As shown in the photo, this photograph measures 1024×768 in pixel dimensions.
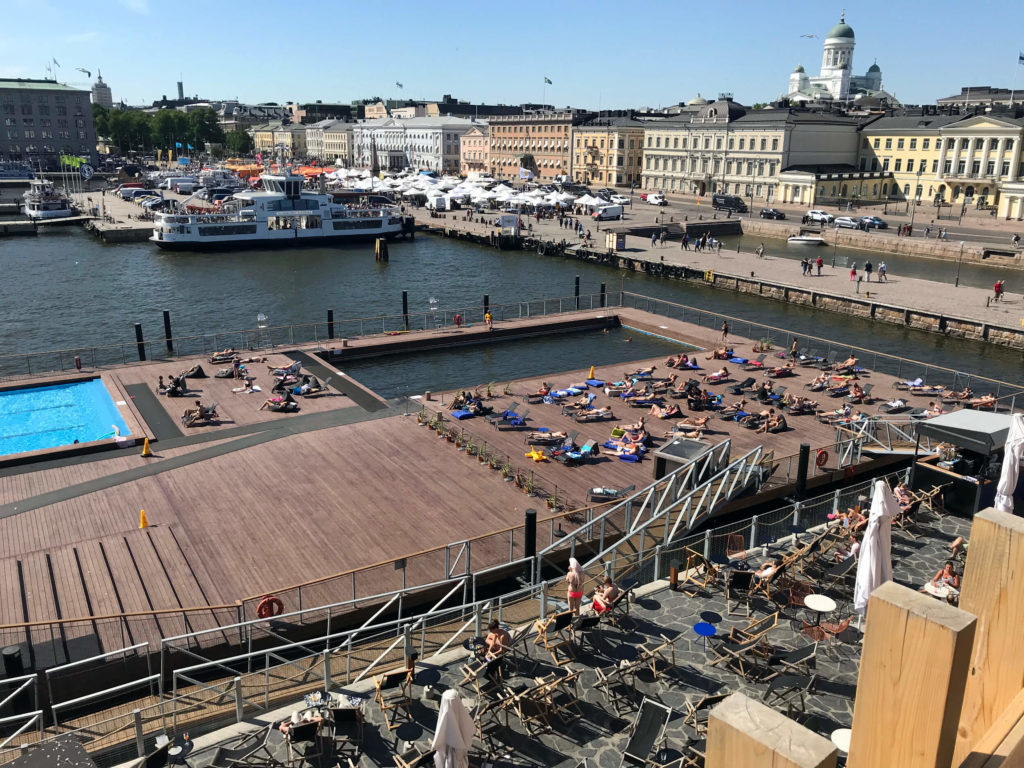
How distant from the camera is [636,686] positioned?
1138 cm

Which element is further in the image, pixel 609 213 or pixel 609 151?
pixel 609 151

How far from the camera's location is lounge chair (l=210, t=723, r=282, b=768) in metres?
10.0

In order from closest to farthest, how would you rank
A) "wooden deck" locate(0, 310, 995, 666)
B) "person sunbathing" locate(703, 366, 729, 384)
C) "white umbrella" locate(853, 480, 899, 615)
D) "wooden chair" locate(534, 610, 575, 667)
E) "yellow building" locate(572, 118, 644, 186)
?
"white umbrella" locate(853, 480, 899, 615) → "wooden chair" locate(534, 610, 575, 667) → "wooden deck" locate(0, 310, 995, 666) → "person sunbathing" locate(703, 366, 729, 384) → "yellow building" locate(572, 118, 644, 186)

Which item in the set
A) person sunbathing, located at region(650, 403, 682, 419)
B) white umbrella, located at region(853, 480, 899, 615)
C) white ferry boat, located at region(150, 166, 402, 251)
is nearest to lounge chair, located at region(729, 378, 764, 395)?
person sunbathing, located at region(650, 403, 682, 419)

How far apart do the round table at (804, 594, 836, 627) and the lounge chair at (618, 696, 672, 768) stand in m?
4.02

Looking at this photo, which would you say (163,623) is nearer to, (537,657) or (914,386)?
(537,657)

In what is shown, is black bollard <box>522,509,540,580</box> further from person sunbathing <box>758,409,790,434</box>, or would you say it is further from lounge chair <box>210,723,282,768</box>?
person sunbathing <box>758,409,790,434</box>

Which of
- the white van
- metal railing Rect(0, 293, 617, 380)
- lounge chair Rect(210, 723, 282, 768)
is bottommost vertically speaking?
metal railing Rect(0, 293, 617, 380)

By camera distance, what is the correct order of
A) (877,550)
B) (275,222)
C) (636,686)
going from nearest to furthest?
(636,686)
(877,550)
(275,222)

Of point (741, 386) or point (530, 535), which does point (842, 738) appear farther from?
point (741, 386)

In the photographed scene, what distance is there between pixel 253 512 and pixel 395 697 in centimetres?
970

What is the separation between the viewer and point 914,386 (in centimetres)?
2986

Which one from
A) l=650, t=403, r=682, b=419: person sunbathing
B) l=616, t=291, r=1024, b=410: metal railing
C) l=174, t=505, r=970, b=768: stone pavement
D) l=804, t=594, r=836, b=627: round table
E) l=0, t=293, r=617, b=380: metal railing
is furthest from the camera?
l=0, t=293, r=617, b=380: metal railing

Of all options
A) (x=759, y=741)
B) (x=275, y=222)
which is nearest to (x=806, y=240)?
(x=275, y=222)
